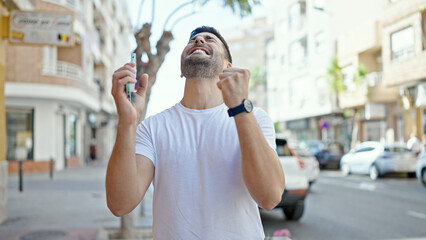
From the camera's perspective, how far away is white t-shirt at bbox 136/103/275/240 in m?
1.80

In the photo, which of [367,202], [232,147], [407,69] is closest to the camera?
[232,147]

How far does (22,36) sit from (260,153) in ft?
23.6

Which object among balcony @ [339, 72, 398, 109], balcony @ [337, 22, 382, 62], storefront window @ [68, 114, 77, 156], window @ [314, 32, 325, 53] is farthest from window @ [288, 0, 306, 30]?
storefront window @ [68, 114, 77, 156]

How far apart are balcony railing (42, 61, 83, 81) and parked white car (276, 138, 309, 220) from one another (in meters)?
15.7

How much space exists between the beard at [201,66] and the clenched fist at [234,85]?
26 centimetres

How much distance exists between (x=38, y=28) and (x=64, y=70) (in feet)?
48.5

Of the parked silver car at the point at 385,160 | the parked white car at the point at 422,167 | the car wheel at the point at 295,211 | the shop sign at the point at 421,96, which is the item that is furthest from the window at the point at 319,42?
the car wheel at the point at 295,211

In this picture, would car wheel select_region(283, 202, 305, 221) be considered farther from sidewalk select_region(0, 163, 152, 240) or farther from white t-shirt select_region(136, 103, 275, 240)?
white t-shirt select_region(136, 103, 275, 240)

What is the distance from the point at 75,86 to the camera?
21938mm

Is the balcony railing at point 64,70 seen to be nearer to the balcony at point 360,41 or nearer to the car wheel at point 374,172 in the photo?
the car wheel at point 374,172

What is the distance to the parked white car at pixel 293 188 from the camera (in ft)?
26.7

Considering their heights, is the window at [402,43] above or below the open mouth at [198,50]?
above

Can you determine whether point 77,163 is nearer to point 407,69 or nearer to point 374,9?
point 407,69

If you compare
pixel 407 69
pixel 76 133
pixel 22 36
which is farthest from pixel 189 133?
pixel 76 133
